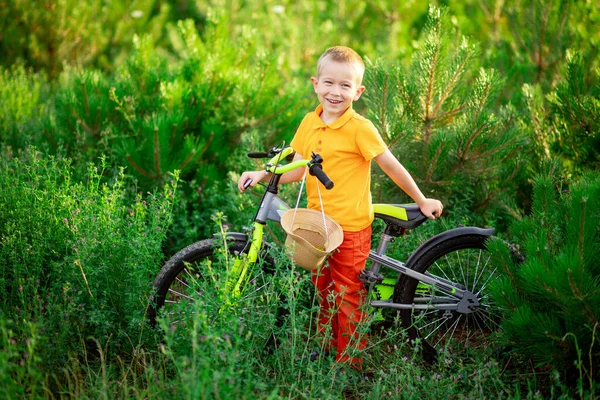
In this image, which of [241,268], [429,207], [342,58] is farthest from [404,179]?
[241,268]

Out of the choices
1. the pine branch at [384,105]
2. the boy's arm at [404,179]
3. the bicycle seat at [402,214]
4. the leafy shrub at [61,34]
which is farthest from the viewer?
the leafy shrub at [61,34]

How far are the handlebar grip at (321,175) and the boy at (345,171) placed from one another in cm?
30

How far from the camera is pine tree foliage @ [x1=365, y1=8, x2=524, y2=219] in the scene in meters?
3.48

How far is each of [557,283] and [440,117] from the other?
1.42 meters

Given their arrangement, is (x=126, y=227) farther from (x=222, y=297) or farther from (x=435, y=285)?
(x=435, y=285)

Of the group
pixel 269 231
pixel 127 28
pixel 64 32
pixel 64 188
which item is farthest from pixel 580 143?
pixel 127 28

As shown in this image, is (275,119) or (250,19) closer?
(275,119)

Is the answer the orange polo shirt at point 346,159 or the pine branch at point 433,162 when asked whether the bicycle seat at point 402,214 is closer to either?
the orange polo shirt at point 346,159

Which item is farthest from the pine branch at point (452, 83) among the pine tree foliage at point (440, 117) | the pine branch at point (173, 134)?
the pine branch at point (173, 134)

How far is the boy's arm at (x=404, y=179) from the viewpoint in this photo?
290 cm

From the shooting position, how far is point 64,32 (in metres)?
7.73

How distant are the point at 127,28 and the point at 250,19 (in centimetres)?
164

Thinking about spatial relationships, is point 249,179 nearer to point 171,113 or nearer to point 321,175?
point 321,175

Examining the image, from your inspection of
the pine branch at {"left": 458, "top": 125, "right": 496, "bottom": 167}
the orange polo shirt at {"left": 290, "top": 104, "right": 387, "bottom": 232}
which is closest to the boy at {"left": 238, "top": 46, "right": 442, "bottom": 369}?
the orange polo shirt at {"left": 290, "top": 104, "right": 387, "bottom": 232}
